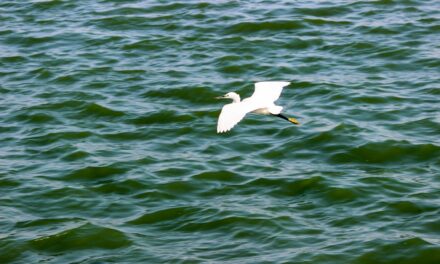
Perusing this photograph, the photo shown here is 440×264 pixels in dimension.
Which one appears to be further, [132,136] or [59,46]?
[59,46]

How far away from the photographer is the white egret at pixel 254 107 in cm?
1169

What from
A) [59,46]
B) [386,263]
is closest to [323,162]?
[386,263]

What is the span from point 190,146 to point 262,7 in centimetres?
664

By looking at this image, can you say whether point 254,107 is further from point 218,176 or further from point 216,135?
point 216,135

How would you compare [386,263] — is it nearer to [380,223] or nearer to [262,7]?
[380,223]

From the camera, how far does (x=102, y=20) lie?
19.6 m

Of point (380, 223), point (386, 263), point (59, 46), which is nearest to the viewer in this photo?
point (386, 263)

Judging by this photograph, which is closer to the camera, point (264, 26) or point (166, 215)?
point (166, 215)

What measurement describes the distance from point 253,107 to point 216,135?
2167mm

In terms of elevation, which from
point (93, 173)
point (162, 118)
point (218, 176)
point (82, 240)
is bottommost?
point (82, 240)

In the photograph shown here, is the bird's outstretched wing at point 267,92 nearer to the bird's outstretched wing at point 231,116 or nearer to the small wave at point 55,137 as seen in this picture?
the bird's outstretched wing at point 231,116

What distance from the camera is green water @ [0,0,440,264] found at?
11.3 meters

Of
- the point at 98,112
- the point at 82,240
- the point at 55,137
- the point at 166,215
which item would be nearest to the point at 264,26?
the point at 98,112

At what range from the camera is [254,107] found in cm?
1212
